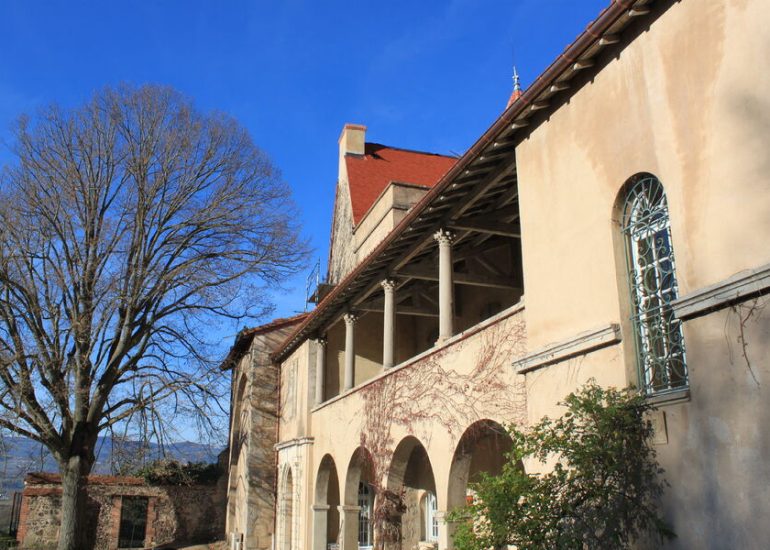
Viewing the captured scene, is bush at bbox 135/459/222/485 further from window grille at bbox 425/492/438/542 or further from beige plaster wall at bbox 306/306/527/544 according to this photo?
beige plaster wall at bbox 306/306/527/544

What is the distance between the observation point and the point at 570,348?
25.1 ft

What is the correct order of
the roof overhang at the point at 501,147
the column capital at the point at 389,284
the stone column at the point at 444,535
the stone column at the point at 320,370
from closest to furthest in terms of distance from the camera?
1. the roof overhang at the point at 501,147
2. the stone column at the point at 444,535
3. the column capital at the point at 389,284
4. the stone column at the point at 320,370

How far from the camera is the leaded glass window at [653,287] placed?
→ 6.71 metres

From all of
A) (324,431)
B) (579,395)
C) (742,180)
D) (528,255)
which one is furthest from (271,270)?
(742,180)

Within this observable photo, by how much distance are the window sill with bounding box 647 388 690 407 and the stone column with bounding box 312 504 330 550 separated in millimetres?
13191

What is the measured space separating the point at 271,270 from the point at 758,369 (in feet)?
57.0

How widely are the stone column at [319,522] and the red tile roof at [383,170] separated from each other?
33.6ft

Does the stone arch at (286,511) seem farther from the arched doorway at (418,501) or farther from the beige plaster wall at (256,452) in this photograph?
the arched doorway at (418,501)

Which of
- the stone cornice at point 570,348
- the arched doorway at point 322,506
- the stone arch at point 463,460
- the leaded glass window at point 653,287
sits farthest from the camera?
the arched doorway at point 322,506

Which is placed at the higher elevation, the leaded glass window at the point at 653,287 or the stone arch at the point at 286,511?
the leaded glass window at the point at 653,287

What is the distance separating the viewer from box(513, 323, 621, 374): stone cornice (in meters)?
7.12

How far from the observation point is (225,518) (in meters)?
27.4

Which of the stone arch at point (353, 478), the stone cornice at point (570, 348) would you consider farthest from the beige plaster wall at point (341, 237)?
the stone cornice at point (570, 348)

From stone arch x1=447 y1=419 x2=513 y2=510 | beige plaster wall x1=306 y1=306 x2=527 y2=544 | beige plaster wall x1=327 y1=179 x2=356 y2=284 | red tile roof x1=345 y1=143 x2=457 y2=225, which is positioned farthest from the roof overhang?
red tile roof x1=345 y1=143 x2=457 y2=225
